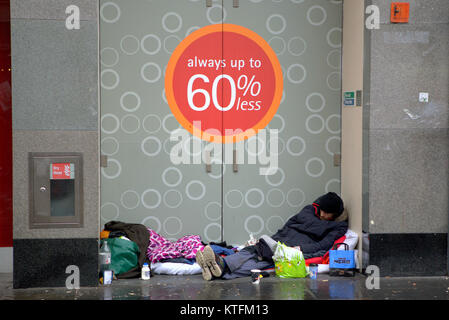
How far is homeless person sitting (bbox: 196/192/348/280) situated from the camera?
630cm

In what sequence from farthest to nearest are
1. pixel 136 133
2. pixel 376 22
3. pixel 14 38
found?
pixel 136 133, pixel 376 22, pixel 14 38

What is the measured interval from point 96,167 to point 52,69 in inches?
42.9

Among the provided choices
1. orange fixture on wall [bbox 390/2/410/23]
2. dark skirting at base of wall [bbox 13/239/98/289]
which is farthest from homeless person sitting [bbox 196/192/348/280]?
orange fixture on wall [bbox 390/2/410/23]

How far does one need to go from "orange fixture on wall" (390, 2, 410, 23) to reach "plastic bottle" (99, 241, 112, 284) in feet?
12.9

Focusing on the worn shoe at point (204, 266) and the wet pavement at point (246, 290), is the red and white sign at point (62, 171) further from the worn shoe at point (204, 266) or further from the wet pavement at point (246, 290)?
the worn shoe at point (204, 266)

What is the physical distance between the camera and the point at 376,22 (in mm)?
6258

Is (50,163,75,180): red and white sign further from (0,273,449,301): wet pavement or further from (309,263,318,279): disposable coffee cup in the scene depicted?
(309,263,318,279): disposable coffee cup

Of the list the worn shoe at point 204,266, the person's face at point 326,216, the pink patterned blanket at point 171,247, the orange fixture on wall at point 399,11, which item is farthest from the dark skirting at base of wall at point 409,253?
the orange fixture on wall at point 399,11

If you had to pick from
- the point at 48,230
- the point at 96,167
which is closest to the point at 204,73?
the point at 96,167

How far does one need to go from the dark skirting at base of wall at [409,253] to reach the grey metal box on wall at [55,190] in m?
3.18

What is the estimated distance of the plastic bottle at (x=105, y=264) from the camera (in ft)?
19.9

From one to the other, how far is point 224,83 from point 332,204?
191cm

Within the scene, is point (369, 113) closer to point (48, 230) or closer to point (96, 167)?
point (96, 167)

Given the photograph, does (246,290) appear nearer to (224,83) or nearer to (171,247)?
(171,247)
